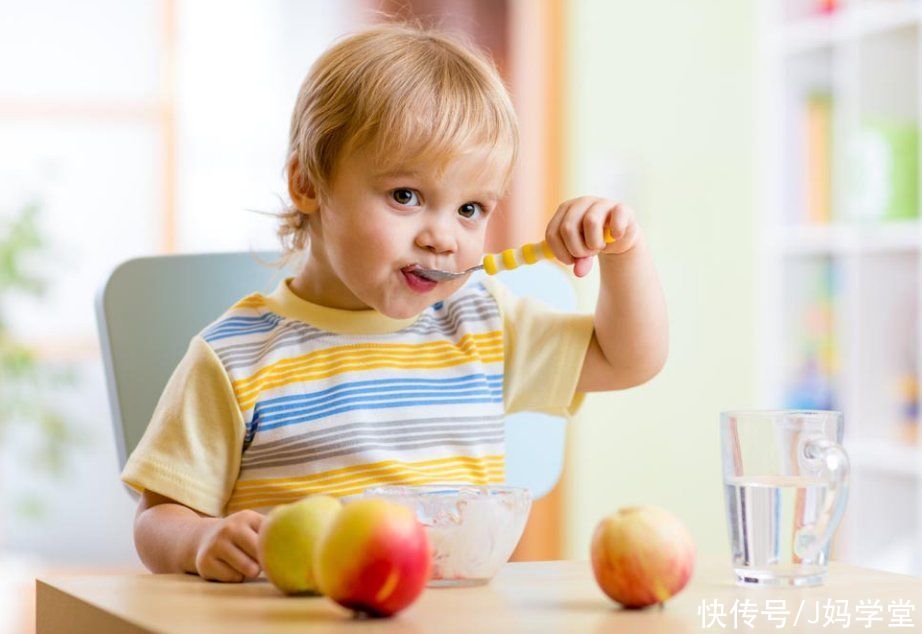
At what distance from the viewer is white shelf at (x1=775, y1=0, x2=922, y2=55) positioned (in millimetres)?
2699

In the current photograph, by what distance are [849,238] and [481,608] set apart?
2207 millimetres

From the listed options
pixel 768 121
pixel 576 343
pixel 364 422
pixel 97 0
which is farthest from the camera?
pixel 97 0

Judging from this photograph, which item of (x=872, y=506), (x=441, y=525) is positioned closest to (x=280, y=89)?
(x=872, y=506)

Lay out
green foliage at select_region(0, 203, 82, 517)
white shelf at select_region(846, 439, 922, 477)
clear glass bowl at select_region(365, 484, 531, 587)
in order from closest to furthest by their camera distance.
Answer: clear glass bowl at select_region(365, 484, 531, 587)
white shelf at select_region(846, 439, 922, 477)
green foliage at select_region(0, 203, 82, 517)

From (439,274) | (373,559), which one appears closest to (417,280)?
(439,274)

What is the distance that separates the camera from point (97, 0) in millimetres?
3793

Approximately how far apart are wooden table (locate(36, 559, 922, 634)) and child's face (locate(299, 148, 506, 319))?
33cm

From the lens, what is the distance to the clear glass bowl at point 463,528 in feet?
2.75

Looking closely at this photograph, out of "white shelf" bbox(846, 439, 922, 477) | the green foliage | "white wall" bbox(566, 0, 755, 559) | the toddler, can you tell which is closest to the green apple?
the toddler

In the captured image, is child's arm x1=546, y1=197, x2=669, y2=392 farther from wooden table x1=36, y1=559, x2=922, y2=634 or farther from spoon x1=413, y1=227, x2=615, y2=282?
wooden table x1=36, y1=559, x2=922, y2=634

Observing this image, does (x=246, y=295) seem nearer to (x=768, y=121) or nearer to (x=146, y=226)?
(x=768, y=121)

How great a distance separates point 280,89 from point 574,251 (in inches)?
115

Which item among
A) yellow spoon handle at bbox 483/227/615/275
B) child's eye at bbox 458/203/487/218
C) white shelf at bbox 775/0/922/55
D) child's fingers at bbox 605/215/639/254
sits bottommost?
yellow spoon handle at bbox 483/227/615/275

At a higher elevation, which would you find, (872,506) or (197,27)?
(197,27)
